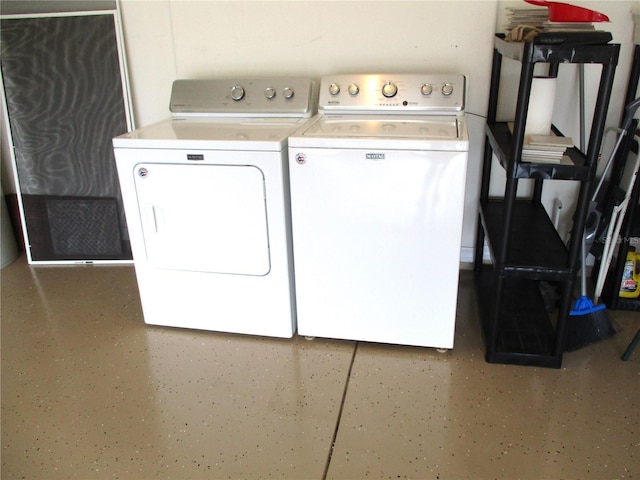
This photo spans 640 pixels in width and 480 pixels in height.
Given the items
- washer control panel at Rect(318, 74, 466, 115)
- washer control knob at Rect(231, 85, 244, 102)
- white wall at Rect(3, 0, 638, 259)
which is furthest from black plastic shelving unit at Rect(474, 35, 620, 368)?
washer control knob at Rect(231, 85, 244, 102)

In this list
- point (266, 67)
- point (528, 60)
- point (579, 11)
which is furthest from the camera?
point (266, 67)

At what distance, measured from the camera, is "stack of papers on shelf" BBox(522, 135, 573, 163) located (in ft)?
6.10

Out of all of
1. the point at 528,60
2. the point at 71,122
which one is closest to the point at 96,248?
the point at 71,122

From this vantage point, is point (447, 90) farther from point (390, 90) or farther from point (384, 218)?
point (384, 218)

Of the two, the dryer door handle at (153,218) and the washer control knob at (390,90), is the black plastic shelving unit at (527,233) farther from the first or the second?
the dryer door handle at (153,218)

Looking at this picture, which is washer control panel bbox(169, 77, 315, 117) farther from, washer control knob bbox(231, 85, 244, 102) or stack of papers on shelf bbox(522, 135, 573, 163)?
stack of papers on shelf bbox(522, 135, 573, 163)

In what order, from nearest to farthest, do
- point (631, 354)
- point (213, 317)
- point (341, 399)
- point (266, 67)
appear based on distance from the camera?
point (341, 399) → point (631, 354) → point (213, 317) → point (266, 67)

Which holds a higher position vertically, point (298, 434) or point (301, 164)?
point (301, 164)

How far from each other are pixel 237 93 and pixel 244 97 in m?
0.04

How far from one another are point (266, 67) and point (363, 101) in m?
0.64

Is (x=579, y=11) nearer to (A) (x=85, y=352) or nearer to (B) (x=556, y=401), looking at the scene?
(B) (x=556, y=401)

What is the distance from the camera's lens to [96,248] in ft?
10.2

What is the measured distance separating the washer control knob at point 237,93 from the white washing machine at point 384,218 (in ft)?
1.43

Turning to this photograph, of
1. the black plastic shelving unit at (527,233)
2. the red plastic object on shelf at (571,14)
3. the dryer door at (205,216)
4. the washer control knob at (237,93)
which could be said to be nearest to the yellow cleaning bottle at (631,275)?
the black plastic shelving unit at (527,233)
